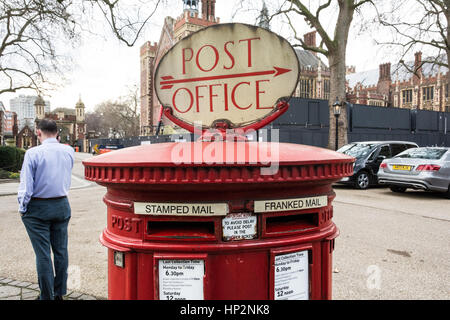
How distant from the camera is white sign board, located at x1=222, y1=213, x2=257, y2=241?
1.11m

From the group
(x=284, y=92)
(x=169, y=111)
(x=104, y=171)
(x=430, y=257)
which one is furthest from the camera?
(x=430, y=257)

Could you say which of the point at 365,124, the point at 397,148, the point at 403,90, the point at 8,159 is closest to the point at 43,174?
the point at 397,148

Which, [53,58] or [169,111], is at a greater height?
[53,58]

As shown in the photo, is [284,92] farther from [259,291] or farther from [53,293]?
[53,293]

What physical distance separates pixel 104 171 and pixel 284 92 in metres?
0.89

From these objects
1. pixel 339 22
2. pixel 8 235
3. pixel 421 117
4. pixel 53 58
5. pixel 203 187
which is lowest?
pixel 8 235

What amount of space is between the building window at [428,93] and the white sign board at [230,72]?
6055 centimetres

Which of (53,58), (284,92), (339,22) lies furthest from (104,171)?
(53,58)

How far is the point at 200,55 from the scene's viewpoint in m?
1.60

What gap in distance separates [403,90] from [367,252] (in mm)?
61446

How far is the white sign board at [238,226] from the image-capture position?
1110mm

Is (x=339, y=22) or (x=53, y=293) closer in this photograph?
(x=53, y=293)

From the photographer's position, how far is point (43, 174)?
8.94ft

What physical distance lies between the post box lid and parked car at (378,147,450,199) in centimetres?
803
